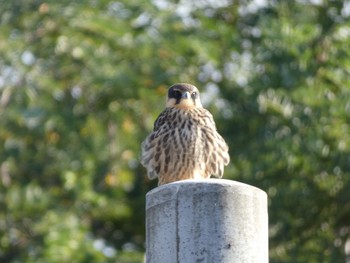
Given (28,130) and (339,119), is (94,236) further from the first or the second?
(339,119)

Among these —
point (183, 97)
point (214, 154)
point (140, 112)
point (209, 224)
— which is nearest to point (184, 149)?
point (214, 154)

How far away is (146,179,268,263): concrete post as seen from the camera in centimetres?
491

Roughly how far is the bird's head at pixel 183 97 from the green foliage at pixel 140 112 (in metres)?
3.38

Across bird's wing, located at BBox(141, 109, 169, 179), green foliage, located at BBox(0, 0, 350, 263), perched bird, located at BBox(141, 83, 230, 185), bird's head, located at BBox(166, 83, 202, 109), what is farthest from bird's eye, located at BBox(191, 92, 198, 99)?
green foliage, located at BBox(0, 0, 350, 263)

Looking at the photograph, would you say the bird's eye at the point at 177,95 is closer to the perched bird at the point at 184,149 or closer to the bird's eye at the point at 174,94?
the bird's eye at the point at 174,94

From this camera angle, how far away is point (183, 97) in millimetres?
7297

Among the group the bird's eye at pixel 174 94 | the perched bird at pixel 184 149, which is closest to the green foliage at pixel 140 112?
the bird's eye at pixel 174 94

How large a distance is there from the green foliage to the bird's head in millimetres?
3375

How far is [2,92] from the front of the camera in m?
11.6

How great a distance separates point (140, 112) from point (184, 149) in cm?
472

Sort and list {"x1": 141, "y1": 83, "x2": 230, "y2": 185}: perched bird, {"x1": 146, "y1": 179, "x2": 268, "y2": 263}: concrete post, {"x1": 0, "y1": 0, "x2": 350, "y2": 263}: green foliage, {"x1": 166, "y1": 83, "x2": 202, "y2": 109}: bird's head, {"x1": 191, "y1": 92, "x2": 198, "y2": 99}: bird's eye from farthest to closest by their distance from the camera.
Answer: {"x1": 0, "y1": 0, "x2": 350, "y2": 263}: green foliage, {"x1": 191, "y1": 92, "x2": 198, "y2": 99}: bird's eye, {"x1": 166, "y1": 83, "x2": 202, "y2": 109}: bird's head, {"x1": 141, "y1": 83, "x2": 230, "y2": 185}: perched bird, {"x1": 146, "y1": 179, "x2": 268, "y2": 263}: concrete post

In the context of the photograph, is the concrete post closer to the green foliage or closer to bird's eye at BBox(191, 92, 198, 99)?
bird's eye at BBox(191, 92, 198, 99)

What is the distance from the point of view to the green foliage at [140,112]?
1093 cm

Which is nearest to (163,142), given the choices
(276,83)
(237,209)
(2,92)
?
(237,209)
